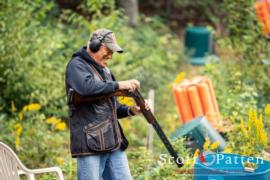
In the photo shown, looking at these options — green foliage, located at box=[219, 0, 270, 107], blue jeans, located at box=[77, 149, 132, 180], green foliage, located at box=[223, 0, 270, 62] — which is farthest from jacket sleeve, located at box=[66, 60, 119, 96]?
green foliage, located at box=[223, 0, 270, 62]

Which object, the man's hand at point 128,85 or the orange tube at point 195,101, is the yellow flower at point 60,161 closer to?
the orange tube at point 195,101

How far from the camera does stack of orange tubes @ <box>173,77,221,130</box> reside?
8938 millimetres

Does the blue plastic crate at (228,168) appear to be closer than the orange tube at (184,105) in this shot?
Yes

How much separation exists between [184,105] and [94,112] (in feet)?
12.6

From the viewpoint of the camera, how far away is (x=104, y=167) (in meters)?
5.63

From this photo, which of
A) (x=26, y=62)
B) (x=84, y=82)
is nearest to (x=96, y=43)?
(x=84, y=82)

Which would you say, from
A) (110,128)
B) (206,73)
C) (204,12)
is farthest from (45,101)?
(204,12)

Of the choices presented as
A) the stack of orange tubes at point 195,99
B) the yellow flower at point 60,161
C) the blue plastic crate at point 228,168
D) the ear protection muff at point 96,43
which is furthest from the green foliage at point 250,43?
the ear protection muff at point 96,43

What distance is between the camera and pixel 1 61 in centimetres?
941

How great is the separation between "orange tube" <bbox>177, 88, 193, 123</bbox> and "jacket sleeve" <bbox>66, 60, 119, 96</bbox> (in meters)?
3.72

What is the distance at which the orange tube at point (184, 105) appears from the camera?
895 cm

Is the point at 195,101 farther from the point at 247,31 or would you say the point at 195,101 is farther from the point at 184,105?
the point at 247,31

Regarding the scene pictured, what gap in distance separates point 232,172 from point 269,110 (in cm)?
137

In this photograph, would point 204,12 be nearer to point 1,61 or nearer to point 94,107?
point 1,61
